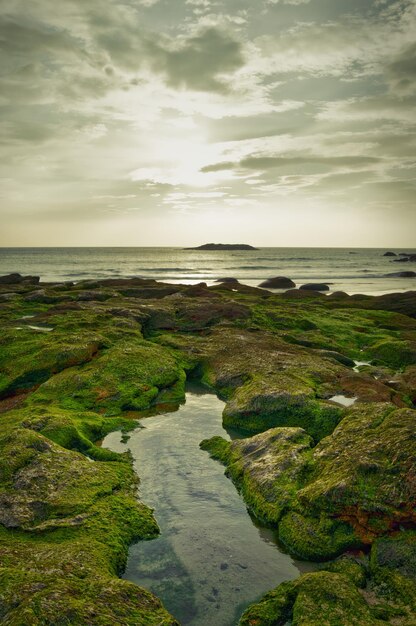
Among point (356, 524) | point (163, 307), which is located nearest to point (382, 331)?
point (163, 307)

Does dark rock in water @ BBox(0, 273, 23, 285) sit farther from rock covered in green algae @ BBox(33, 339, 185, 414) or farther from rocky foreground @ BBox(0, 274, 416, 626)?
rock covered in green algae @ BBox(33, 339, 185, 414)

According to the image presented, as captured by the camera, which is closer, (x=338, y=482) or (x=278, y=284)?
(x=338, y=482)

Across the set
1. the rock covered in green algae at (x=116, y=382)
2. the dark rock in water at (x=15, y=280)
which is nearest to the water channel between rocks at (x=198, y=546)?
the rock covered in green algae at (x=116, y=382)

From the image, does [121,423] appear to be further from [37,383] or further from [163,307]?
[163,307]

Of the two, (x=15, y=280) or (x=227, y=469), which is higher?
(x=15, y=280)

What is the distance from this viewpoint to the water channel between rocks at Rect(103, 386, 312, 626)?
27.0ft

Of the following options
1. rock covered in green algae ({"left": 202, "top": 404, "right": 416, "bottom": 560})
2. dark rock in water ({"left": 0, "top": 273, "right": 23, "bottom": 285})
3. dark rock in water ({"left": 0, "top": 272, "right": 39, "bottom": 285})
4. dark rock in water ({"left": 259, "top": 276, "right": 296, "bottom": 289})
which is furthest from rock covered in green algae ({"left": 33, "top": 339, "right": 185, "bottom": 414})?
dark rock in water ({"left": 259, "top": 276, "right": 296, "bottom": 289})

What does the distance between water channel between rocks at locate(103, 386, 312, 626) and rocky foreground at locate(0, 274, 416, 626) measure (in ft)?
1.24

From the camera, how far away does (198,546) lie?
9.62 metres

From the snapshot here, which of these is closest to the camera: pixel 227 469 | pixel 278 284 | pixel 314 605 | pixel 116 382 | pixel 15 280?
pixel 314 605

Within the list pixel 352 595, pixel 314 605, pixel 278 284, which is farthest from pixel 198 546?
pixel 278 284

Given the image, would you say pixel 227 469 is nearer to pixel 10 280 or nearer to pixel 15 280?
pixel 10 280

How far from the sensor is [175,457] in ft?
44.7

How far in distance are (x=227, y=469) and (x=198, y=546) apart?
10.7 feet
